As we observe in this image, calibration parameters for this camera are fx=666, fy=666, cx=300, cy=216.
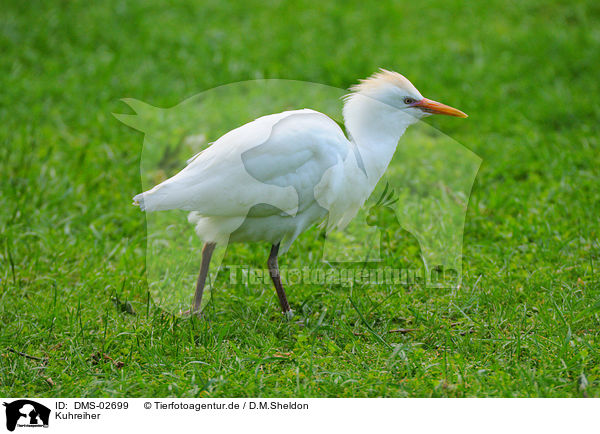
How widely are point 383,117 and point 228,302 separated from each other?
159 centimetres

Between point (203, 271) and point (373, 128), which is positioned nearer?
point (373, 128)

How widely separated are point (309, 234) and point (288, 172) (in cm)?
145

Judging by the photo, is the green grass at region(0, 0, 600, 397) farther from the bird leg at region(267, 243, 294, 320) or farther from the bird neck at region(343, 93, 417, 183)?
the bird neck at region(343, 93, 417, 183)

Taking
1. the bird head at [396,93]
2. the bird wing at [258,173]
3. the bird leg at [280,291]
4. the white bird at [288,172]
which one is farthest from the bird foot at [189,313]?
the bird head at [396,93]

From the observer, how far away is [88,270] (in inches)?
185

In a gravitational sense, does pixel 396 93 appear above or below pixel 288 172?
above

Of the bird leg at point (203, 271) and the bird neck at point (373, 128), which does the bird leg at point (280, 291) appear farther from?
the bird neck at point (373, 128)

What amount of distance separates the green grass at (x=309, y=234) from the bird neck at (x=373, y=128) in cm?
94
